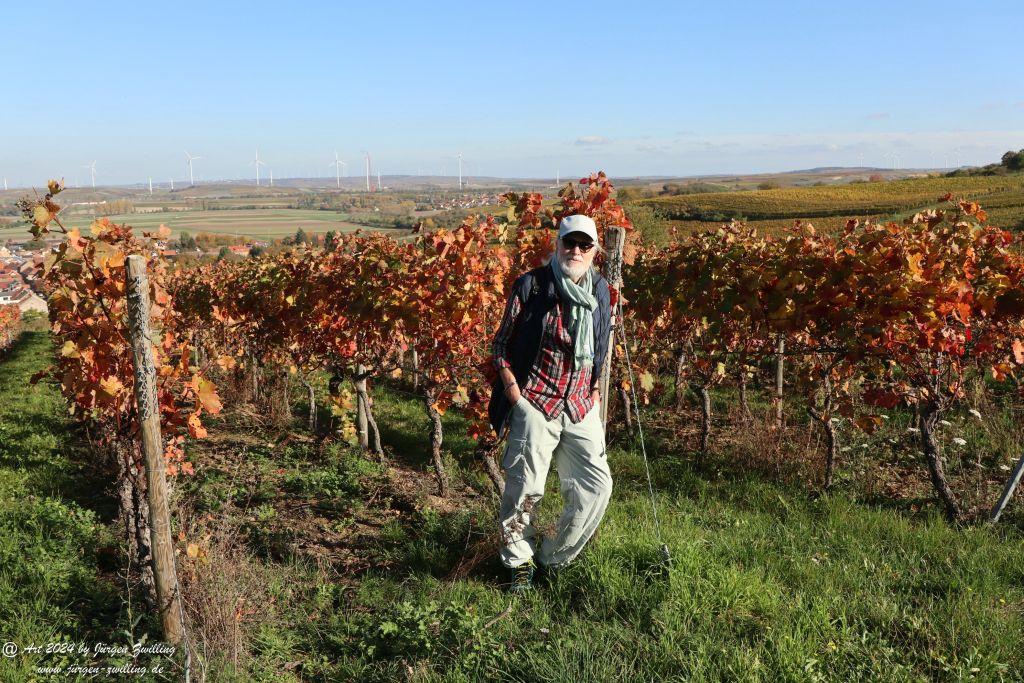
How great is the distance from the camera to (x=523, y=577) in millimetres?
3387

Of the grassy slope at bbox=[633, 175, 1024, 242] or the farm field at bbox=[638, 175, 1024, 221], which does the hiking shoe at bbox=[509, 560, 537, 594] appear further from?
the farm field at bbox=[638, 175, 1024, 221]

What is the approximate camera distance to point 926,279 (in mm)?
4336

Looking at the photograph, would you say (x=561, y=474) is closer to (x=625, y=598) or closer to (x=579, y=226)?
(x=625, y=598)

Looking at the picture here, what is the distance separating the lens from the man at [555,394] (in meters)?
3.25

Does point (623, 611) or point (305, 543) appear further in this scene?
point (305, 543)

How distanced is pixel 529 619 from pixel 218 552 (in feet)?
5.62

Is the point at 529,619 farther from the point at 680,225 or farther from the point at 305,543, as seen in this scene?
the point at 680,225

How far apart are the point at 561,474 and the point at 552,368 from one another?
567 millimetres

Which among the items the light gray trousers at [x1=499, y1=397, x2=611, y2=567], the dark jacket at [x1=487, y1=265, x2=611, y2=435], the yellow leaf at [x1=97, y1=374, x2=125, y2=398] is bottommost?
the light gray trousers at [x1=499, y1=397, x2=611, y2=567]

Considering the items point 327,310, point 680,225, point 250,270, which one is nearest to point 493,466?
point 327,310

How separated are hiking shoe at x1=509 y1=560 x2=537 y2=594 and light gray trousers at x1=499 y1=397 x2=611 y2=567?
2.7 inches

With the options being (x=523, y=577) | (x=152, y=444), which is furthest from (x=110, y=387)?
(x=523, y=577)

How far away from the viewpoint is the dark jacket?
3287mm

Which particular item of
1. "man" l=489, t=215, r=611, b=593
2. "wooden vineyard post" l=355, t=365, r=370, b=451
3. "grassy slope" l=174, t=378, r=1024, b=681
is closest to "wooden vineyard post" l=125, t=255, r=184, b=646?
"grassy slope" l=174, t=378, r=1024, b=681
